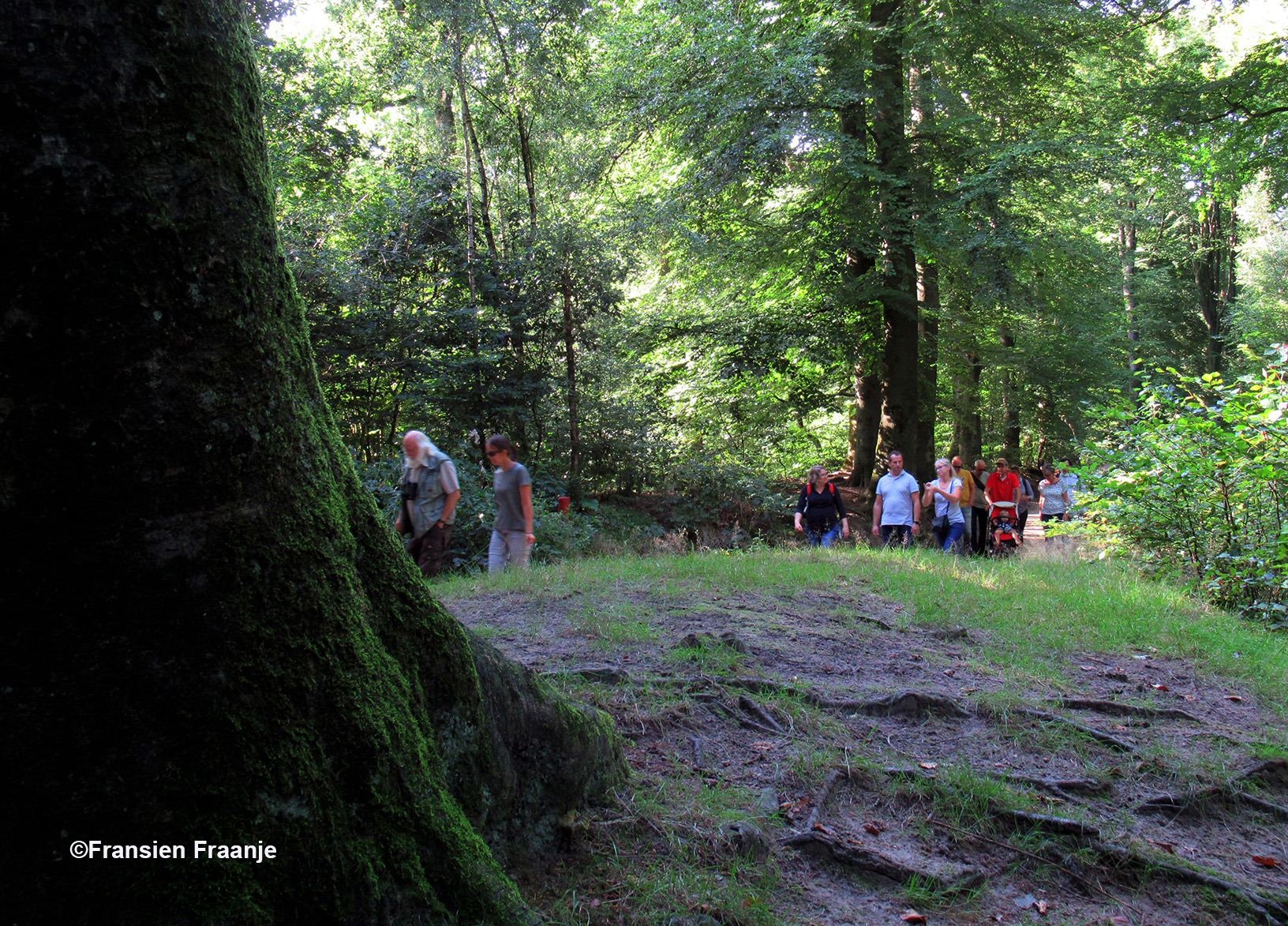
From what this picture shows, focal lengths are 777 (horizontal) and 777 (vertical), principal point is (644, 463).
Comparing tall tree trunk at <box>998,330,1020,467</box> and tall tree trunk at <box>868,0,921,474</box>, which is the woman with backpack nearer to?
tall tree trunk at <box>868,0,921,474</box>

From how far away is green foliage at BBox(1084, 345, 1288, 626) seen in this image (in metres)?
8.05

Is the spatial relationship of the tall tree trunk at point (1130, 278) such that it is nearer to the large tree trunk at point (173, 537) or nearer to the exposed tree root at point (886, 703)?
the exposed tree root at point (886, 703)

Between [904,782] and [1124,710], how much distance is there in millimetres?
2068

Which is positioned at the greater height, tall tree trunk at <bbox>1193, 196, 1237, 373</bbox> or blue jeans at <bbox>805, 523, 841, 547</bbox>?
tall tree trunk at <bbox>1193, 196, 1237, 373</bbox>

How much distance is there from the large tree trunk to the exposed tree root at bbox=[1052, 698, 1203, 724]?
3981mm

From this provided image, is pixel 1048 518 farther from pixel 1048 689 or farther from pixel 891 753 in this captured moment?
pixel 891 753

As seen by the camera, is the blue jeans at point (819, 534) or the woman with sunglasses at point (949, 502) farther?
the blue jeans at point (819, 534)

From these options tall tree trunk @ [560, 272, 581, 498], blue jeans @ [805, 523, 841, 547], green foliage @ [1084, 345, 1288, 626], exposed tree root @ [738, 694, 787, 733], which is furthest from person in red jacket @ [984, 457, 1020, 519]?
exposed tree root @ [738, 694, 787, 733]

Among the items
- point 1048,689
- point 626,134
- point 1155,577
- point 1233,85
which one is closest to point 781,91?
point 626,134

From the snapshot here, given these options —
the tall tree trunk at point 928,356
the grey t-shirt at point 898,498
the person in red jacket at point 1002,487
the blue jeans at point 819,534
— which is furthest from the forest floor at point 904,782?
the tall tree trunk at point 928,356

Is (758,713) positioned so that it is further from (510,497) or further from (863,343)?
(863,343)

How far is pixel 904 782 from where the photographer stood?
12.0 ft

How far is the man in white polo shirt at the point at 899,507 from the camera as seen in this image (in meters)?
Result: 11.7

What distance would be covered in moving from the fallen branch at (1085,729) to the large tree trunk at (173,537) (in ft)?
11.4
